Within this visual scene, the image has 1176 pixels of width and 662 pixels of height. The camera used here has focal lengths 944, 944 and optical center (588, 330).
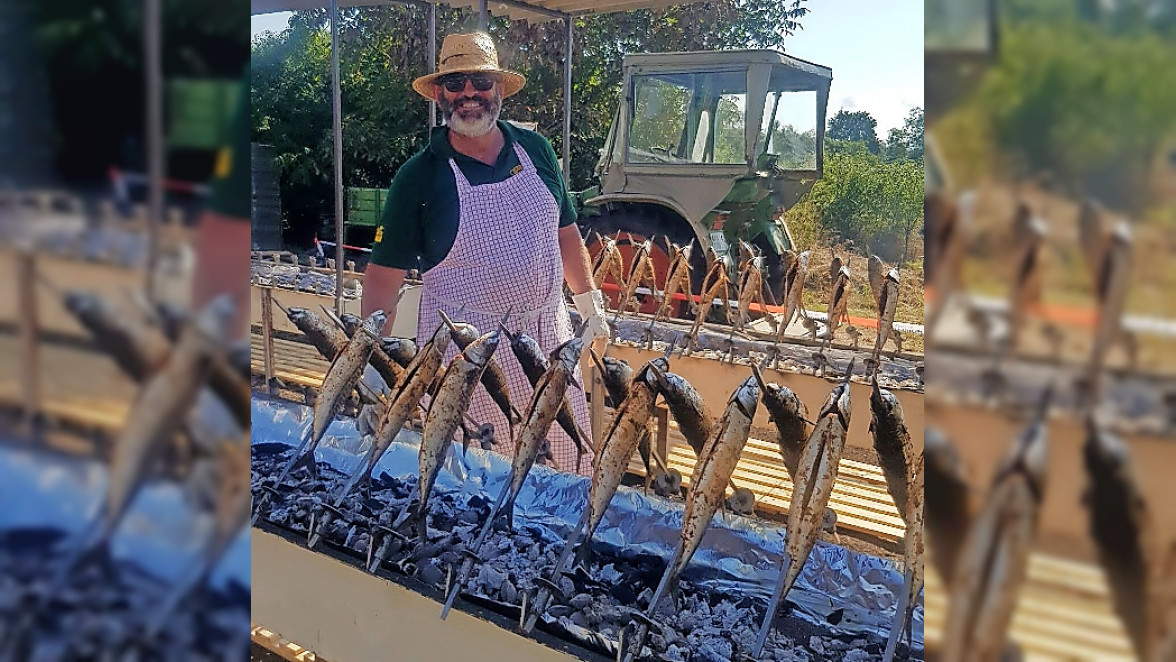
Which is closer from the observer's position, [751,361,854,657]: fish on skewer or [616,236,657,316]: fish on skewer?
[751,361,854,657]: fish on skewer

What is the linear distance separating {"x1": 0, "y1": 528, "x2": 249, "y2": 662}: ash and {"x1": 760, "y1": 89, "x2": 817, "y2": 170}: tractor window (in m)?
4.01

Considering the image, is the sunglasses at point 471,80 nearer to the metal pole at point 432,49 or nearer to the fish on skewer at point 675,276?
the metal pole at point 432,49

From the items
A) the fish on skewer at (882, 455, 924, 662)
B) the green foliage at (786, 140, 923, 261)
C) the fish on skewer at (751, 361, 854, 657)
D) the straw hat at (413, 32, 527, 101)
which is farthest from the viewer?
the green foliage at (786, 140, 923, 261)

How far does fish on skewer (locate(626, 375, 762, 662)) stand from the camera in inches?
89.6

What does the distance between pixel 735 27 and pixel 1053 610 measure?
119 inches

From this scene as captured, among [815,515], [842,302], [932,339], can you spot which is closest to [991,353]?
[932,339]

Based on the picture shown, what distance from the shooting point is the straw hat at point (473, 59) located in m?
3.08

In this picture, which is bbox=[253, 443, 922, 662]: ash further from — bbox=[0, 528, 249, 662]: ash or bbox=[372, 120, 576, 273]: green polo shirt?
bbox=[0, 528, 249, 662]: ash

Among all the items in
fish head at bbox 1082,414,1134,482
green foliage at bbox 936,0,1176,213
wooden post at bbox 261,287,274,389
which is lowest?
wooden post at bbox 261,287,274,389

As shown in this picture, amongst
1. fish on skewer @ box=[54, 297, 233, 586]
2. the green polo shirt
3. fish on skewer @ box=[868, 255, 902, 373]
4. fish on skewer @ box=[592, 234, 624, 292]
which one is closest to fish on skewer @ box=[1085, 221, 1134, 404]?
fish on skewer @ box=[54, 297, 233, 586]

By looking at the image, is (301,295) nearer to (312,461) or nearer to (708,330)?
(312,461)

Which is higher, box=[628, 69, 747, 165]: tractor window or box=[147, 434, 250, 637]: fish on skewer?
box=[628, 69, 747, 165]: tractor window

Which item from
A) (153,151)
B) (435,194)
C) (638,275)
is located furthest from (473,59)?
(153,151)

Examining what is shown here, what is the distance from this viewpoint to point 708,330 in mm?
4391
